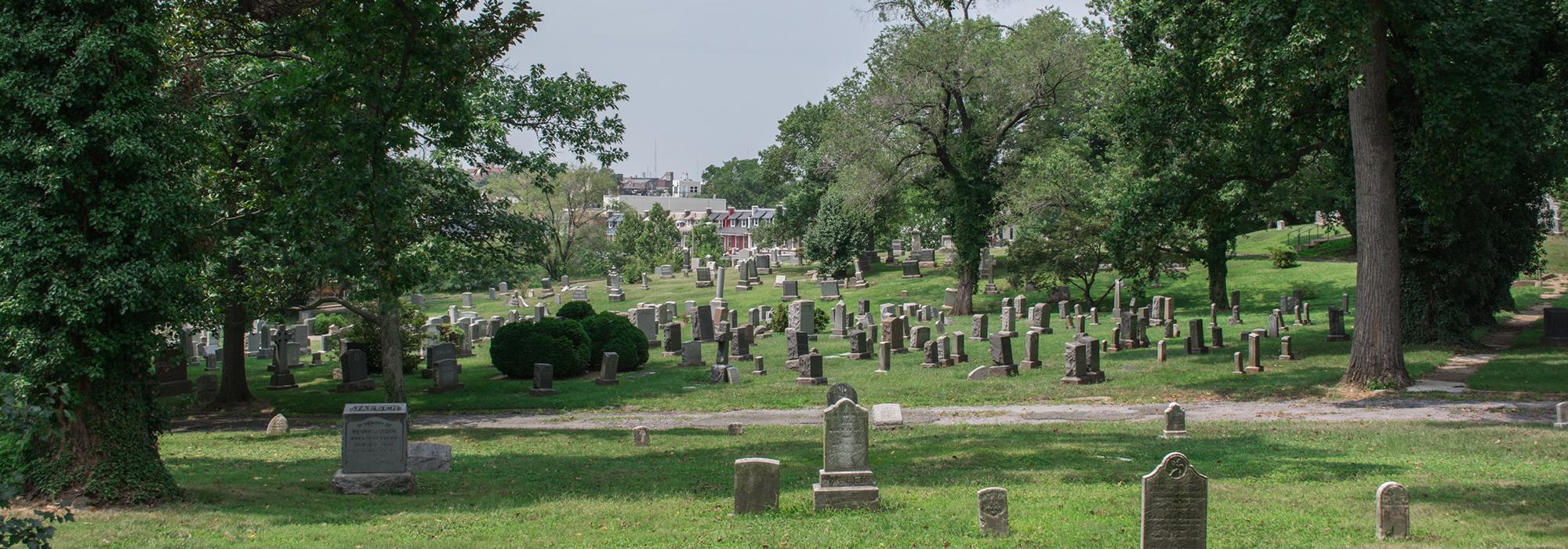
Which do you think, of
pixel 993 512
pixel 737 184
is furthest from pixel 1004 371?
pixel 737 184

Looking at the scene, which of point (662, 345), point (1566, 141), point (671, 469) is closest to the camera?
point (671, 469)

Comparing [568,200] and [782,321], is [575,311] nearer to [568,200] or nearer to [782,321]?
[782,321]

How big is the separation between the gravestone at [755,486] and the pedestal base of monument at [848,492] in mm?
437

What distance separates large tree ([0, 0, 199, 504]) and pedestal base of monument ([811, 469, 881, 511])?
628cm

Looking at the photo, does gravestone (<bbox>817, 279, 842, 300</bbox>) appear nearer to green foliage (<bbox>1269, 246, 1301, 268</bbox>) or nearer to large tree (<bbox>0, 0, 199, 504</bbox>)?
green foliage (<bbox>1269, 246, 1301, 268</bbox>)

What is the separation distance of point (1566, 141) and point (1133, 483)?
19411mm

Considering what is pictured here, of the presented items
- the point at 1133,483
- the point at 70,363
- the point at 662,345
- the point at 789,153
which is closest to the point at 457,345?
the point at 662,345

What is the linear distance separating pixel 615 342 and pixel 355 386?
6.02m

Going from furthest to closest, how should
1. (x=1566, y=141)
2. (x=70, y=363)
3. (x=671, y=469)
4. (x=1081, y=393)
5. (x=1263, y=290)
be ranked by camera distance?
(x=1263, y=290) → (x=1566, y=141) → (x=1081, y=393) → (x=671, y=469) → (x=70, y=363)

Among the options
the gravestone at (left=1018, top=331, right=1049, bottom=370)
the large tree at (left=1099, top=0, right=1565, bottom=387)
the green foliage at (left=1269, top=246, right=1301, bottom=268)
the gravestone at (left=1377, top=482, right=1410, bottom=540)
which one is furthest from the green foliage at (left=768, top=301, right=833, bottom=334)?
the gravestone at (left=1377, top=482, right=1410, bottom=540)

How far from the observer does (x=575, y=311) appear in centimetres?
2861

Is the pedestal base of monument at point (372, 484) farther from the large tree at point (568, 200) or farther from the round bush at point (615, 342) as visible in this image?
the large tree at point (568, 200)

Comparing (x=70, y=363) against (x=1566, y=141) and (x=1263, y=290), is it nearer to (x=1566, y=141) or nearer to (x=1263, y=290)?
(x=1566, y=141)

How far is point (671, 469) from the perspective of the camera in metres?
13.0
